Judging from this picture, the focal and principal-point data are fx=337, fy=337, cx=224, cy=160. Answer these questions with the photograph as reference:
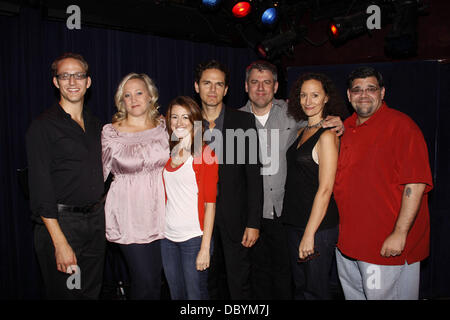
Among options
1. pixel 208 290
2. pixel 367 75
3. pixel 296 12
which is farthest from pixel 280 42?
pixel 208 290

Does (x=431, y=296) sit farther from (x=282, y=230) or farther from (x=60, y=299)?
(x=60, y=299)

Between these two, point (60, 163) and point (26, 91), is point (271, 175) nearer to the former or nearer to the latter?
point (60, 163)

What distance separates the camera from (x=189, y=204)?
2.01 meters

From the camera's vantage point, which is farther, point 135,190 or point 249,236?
point 249,236

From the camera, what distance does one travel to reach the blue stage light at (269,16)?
3637 mm

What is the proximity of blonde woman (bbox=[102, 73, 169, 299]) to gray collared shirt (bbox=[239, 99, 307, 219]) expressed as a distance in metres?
0.79

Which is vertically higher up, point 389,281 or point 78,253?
point 78,253

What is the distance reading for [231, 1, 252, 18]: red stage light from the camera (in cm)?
353

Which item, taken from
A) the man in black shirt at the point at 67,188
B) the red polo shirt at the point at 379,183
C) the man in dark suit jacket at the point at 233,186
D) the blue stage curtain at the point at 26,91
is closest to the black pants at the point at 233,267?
the man in dark suit jacket at the point at 233,186

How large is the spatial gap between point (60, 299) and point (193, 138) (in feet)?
4.36

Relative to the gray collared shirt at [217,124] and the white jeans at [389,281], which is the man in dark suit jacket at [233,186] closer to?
the gray collared shirt at [217,124]

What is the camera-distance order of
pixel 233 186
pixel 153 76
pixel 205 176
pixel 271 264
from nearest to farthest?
pixel 205 176 → pixel 233 186 → pixel 271 264 → pixel 153 76

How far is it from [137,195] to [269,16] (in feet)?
8.43

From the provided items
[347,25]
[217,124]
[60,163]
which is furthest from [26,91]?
[347,25]
